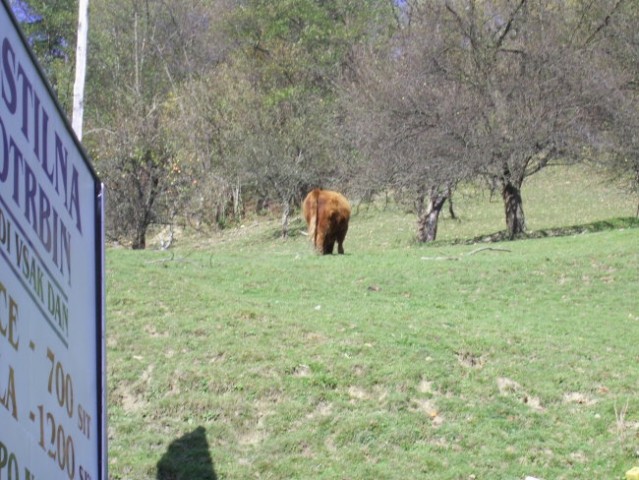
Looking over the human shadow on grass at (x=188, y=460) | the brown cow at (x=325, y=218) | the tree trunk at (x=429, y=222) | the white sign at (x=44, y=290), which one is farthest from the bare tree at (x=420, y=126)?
the white sign at (x=44, y=290)

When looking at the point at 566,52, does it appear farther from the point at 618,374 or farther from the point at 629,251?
the point at 618,374

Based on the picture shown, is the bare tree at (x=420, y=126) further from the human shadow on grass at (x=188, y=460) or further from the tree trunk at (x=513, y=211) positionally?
the human shadow on grass at (x=188, y=460)

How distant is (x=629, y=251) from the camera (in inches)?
691

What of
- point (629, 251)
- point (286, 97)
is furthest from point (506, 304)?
point (286, 97)

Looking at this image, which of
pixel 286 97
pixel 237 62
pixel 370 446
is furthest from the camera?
pixel 237 62

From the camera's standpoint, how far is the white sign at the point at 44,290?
2482mm

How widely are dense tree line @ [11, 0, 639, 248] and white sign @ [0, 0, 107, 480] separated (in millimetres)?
19825

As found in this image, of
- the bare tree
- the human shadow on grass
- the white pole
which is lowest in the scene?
the human shadow on grass

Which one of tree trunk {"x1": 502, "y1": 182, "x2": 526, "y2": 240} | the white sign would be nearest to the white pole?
the white sign

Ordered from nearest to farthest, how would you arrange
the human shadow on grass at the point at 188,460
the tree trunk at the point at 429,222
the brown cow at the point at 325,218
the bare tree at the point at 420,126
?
the human shadow on grass at the point at 188,460 < the brown cow at the point at 325,218 < the bare tree at the point at 420,126 < the tree trunk at the point at 429,222

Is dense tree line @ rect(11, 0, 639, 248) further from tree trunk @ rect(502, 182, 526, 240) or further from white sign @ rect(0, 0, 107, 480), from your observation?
white sign @ rect(0, 0, 107, 480)

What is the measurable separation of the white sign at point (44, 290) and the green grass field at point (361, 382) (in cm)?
500

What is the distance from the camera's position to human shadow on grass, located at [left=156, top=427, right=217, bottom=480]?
26.4 ft

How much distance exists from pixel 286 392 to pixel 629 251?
→ 405 inches
